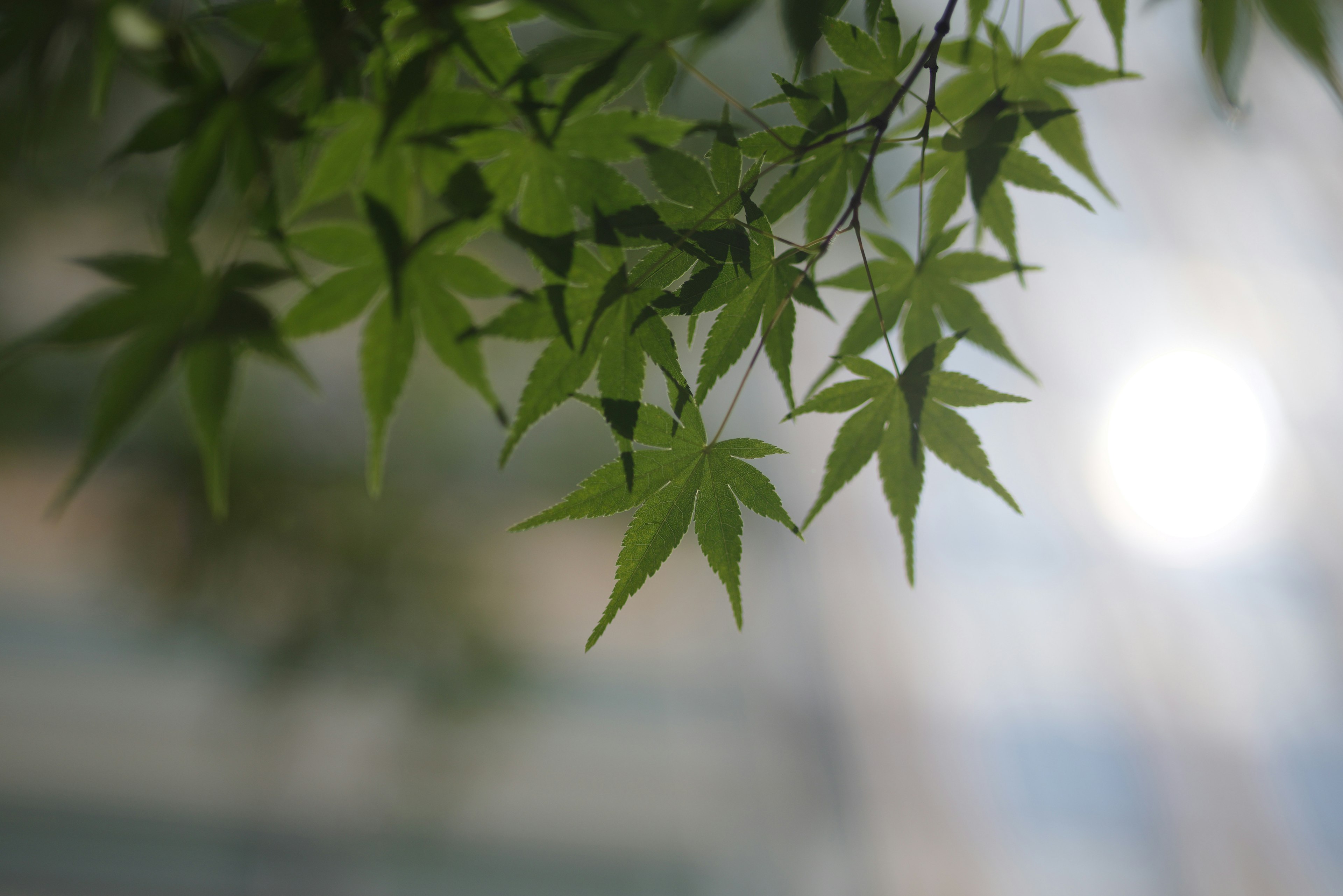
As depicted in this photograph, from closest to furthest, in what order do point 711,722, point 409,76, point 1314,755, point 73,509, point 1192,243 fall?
point 409,76
point 73,509
point 711,722
point 1314,755
point 1192,243

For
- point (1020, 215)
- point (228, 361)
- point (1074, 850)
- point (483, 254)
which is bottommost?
point (1074, 850)

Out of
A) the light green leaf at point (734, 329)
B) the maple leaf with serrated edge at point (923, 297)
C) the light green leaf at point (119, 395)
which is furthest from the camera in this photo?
the maple leaf with serrated edge at point (923, 297)

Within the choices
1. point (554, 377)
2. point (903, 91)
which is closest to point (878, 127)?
point (903, 91)

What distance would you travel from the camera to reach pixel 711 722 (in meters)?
3.06

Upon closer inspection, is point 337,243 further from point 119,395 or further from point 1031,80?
point 1031,80

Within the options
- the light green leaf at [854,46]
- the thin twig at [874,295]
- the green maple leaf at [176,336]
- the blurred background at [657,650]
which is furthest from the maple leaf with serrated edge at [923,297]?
the blurred background at [657,650]

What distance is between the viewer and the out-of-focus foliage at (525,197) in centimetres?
32

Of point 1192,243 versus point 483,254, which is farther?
point 1192,243

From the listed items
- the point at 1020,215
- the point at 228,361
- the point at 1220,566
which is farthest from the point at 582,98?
the point at 1220,566

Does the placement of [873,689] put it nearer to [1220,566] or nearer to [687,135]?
[1220,566]

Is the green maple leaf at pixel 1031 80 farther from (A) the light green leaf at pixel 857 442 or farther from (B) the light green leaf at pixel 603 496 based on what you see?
(B) the light green leaf at pixel 603 496

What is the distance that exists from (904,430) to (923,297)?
5.1 inches

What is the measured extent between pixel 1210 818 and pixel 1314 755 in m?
0.86

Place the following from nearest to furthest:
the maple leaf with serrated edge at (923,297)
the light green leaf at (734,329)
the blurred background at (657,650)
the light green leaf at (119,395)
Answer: the light green leaf at (119,395), the light green leaf at (734,329), the maple leaf with serrated edge at (923,297), the blurred background at (657,650)
